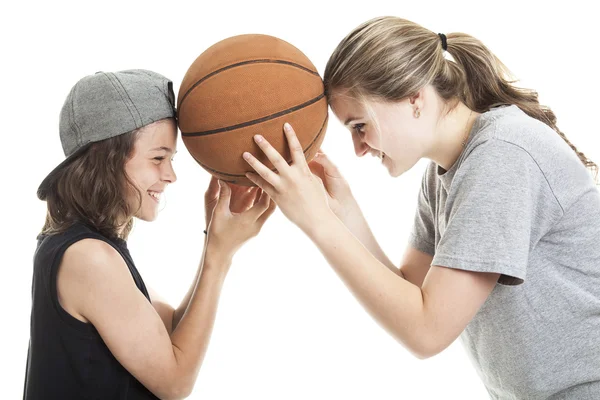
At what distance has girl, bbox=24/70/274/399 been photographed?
1801mm

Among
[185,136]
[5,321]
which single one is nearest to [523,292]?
[185,136]

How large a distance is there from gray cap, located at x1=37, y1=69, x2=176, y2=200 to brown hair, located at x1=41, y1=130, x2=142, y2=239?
0.02 m

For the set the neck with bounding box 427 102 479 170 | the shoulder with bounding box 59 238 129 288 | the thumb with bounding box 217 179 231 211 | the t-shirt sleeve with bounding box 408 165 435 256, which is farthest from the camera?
the t-shirt sleeve with bounding box 408 165 435 256

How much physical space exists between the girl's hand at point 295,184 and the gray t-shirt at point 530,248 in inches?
13.7

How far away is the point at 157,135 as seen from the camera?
195 cm

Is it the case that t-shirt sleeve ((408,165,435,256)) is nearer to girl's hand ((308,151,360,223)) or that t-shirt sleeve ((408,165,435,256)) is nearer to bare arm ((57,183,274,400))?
girl's hand ((308,151,360,223))

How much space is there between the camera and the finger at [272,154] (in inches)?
71.6

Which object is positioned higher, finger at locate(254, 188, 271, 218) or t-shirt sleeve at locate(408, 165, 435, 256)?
finger at locate(254, 188, 271, 218)

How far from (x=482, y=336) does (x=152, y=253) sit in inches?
79.7

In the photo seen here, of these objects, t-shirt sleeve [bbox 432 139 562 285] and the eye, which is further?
the eye

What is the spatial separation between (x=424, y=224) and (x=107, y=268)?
115 cm

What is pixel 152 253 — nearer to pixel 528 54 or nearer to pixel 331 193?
pixel 331 193

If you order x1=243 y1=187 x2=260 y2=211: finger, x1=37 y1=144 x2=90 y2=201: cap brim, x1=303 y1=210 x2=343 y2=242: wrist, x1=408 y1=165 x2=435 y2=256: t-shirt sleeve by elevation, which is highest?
x1=37 y1=144 x2=90 y2=201: cap brim

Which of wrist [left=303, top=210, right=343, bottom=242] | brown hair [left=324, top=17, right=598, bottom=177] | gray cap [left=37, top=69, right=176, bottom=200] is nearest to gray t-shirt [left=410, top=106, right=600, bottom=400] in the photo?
brown hair [left=324, top=17, right=598, bottom=177]
